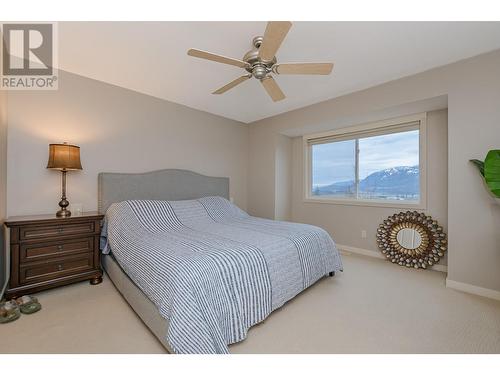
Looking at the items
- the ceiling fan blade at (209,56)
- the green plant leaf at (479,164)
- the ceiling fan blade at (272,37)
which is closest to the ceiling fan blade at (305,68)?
the ceiling fan blade at (272,37)

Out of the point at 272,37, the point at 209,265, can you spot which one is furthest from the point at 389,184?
the point at 209,265

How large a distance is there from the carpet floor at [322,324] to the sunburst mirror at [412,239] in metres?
0.62

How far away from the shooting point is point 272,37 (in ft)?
4.58

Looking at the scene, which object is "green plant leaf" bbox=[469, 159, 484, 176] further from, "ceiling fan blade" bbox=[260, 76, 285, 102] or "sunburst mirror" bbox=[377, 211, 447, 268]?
"ceiling fan blade" bbox=[260, 76, 285, 102]

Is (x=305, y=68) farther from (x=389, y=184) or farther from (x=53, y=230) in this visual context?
(x=53, y=230)

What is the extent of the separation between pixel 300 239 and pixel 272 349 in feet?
3.27

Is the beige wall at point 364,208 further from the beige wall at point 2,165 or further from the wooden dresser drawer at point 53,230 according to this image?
the beige wall at point 2,165

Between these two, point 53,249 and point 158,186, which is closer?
point 53,249

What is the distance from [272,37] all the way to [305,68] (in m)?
0.43

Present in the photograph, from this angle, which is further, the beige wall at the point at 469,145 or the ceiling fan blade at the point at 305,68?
the beige wall at the point at 469,145

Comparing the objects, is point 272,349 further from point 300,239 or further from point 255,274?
point 300,239

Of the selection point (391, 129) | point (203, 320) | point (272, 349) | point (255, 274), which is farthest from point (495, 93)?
point (203, 320)

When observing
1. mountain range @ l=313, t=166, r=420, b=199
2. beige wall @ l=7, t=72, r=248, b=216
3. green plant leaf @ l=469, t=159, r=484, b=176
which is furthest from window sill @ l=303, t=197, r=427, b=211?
beige wall @ l=7, t=72, r=248, b=216

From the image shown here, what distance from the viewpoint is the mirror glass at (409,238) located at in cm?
292
